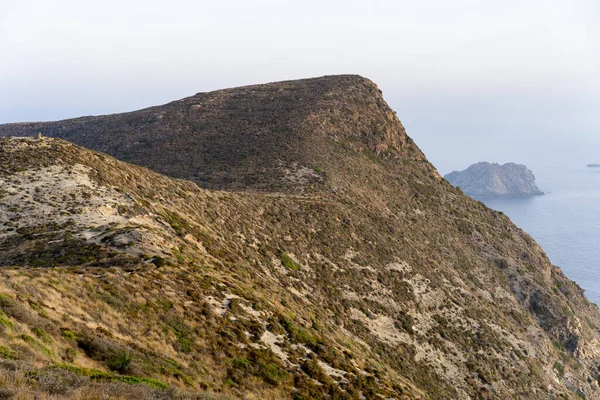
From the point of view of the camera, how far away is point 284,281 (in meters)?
43.0

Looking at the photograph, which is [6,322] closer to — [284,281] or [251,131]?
[284,281]

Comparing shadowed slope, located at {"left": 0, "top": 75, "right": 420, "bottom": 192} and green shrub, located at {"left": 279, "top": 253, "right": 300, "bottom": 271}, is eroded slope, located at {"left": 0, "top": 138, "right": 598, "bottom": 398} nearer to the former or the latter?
green shrub, located at {"left": 279, "top": 253, "right": 300, "bottom": 271}

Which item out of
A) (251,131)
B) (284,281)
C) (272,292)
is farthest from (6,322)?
(251,131)

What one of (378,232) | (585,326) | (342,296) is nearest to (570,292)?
(585,326)

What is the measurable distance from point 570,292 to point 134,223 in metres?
92.3

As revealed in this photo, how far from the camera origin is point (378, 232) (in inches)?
2527

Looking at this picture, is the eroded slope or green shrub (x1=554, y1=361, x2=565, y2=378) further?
green shrub (x1=554, y1=361, x2=565, y2=378)

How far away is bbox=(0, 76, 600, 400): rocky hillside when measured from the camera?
1854 cm

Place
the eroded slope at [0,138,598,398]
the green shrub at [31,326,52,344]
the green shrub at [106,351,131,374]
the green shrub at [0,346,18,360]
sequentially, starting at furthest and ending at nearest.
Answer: the eroded slope at [0,138,598,398] < the green shrub at [106,351,131,374] < the green shrub at [31,326,52,344] < the green shrub at [0,346,18,360]

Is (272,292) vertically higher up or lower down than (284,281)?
higher up

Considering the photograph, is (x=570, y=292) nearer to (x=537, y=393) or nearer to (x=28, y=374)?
(x=537, y=393)

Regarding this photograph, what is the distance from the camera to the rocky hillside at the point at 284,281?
18544mm

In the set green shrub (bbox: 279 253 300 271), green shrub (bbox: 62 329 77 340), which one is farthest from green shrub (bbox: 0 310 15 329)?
green shrub (bbox: 279 253 300 271)

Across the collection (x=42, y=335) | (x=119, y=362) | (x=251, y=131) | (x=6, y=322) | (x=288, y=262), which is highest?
(x=251, y=131)
